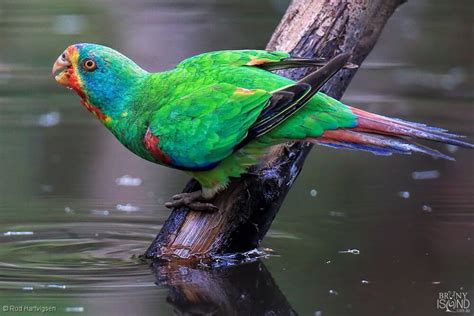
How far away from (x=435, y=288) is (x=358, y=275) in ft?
1.17

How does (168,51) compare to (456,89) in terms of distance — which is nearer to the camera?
(456,89)

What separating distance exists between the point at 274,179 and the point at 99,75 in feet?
3.11

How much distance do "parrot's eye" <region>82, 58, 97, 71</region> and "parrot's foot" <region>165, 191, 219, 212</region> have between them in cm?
71

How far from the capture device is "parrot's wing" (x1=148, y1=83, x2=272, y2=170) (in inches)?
168

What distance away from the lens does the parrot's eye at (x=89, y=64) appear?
14.8 feet

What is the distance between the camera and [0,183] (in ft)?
19.2

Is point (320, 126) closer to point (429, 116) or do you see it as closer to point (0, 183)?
point (0, 183)

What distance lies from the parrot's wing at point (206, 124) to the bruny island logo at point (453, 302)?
3.57 feet

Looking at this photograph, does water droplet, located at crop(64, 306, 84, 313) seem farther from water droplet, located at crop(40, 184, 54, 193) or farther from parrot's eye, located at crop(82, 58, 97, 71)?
water droplet, located at crop(40, 184, 54, 193)

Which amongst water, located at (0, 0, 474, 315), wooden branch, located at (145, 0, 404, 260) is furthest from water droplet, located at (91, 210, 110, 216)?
wooden branch, located at (145, 0, 404, 260)

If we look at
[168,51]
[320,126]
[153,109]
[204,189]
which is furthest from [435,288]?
[168,51]

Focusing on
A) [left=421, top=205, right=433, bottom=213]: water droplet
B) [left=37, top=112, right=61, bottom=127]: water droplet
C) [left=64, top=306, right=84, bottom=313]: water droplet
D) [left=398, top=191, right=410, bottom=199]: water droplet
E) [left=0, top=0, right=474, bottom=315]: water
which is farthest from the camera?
[left=37, top=112, right=61, bottom=127]: water droplet

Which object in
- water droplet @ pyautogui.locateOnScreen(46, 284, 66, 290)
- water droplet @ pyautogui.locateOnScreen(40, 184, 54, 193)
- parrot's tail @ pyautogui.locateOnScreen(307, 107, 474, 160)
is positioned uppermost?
parrot's tail @ pyautogui.locateOnScreen(307, 107, 474, 160)

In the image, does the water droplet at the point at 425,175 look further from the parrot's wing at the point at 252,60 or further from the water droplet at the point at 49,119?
the water droplet at the point at 49,119
